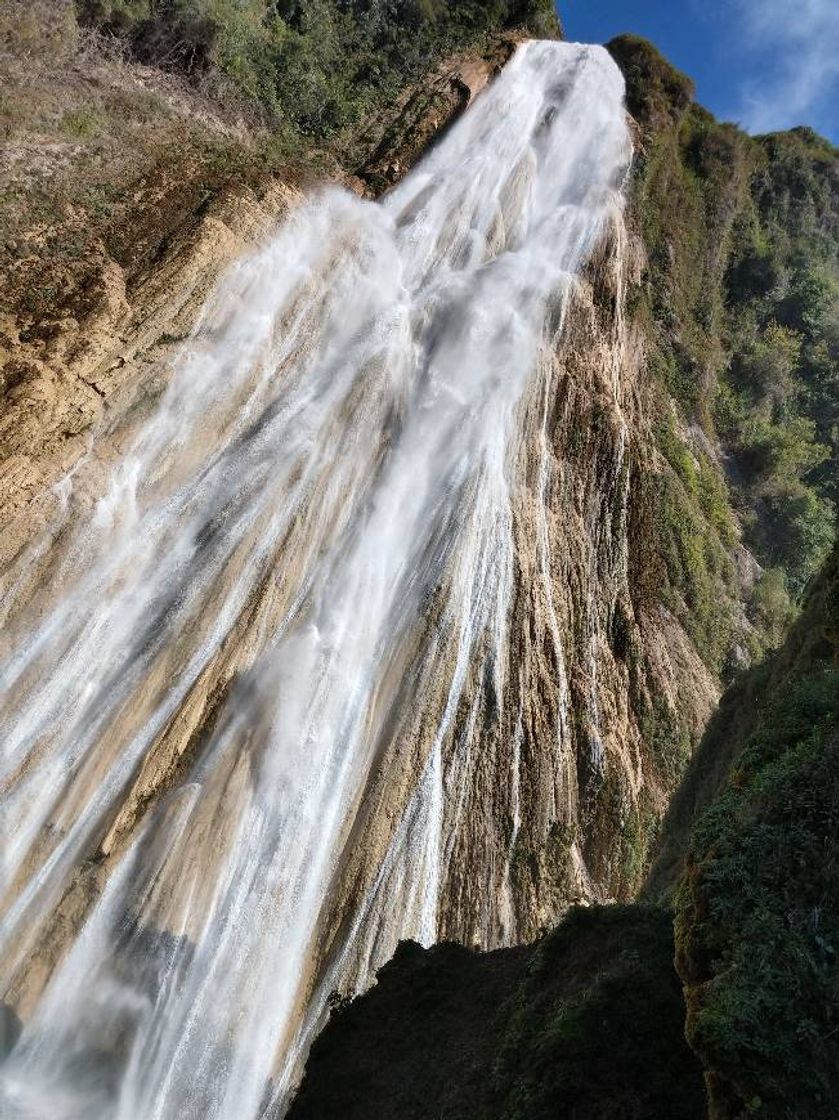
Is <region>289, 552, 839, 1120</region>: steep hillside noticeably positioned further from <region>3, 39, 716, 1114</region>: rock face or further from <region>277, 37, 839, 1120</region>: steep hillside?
<region>3, 39, 716, 1114</region>: rock face

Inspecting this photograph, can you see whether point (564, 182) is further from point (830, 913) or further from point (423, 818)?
point (830, 913)

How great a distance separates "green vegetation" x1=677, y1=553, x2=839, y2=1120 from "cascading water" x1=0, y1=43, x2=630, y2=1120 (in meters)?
6.39

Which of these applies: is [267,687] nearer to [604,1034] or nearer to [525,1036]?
[525,1036]

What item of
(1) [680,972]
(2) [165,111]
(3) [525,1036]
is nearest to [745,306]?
(2) [165,111]

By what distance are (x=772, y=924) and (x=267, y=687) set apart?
8.35m

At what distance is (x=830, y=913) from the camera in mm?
5375

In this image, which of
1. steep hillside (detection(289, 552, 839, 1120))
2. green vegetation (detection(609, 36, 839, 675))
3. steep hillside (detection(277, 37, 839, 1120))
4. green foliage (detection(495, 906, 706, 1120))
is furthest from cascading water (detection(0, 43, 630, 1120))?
green vegetation (detection(609, 36, 839, 675))

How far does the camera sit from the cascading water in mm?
9844

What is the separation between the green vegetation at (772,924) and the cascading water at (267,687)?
21.0ft

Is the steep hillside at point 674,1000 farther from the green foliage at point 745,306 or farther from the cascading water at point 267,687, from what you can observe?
the green foliage at point 745,306

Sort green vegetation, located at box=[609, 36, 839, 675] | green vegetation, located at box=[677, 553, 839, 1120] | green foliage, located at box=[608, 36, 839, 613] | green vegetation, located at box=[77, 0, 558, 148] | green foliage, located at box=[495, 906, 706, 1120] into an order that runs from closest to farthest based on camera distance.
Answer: green vegetation, located at box=[677, 553, 839, 1120] → green foliage, located at box=[495, 906, 706, 1120] → green vegetation, located at box=[77, 0, 558, 148] → green vegetation, located at box=[609, 36, 839, 675] → green foliage, located at box=[608, 36, 839, 613]

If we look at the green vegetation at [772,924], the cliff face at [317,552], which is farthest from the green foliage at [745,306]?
the green vegetation at [772,924]

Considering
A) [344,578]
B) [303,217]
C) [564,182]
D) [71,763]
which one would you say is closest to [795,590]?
[564,182]

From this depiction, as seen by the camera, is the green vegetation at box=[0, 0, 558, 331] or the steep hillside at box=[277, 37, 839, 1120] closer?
the steep hillside at box=[277, 37, 839, 1120]
